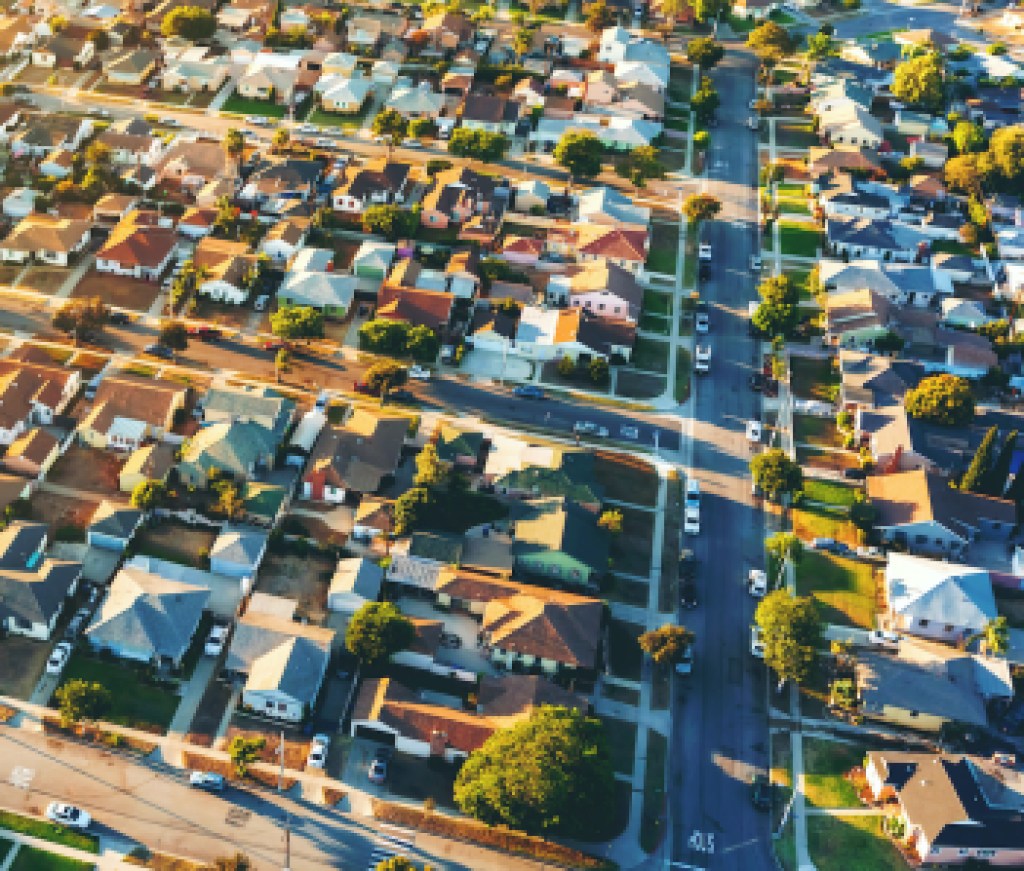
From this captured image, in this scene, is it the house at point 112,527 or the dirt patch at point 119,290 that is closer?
the house at point 112,527

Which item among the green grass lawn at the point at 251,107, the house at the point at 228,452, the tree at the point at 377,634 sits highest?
the green grass lawn at the point at 251,107

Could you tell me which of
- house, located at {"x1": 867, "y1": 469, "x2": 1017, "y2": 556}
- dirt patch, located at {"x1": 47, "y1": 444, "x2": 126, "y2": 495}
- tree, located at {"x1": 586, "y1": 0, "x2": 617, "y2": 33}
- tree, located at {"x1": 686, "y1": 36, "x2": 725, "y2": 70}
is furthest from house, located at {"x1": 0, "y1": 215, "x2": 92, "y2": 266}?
tree, located at {"x1": 686, "y1": 36, "x2": 725, "y2": 70}

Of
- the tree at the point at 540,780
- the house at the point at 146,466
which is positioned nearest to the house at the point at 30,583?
the house at the point at 146,466

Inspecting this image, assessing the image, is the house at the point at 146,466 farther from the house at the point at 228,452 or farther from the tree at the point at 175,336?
the tree at the point at 175,336

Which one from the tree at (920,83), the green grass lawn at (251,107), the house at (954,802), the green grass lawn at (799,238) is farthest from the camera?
the tree at (920,83)

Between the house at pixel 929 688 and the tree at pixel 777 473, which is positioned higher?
the tree at pixel 777 473

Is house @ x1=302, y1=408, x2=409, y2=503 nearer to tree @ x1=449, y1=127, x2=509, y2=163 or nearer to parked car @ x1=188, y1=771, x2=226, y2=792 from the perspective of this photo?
Result: parked car @ x1=188, y1=771, x2=226, y2=792

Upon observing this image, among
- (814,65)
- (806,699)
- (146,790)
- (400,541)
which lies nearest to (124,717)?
(146,790)

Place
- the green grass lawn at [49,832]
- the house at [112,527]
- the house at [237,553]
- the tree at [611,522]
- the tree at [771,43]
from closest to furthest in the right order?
the green grass lawn at [49,832]
the house at [237,553]
the house at [112,527]
the tree at [611,522]
the tree at [771,43]

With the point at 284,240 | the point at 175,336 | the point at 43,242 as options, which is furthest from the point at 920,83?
the point at 43,242
